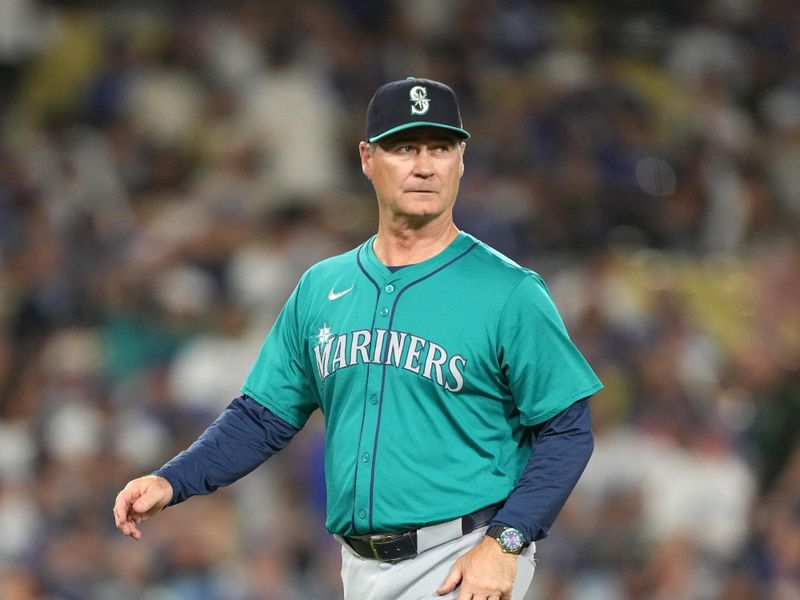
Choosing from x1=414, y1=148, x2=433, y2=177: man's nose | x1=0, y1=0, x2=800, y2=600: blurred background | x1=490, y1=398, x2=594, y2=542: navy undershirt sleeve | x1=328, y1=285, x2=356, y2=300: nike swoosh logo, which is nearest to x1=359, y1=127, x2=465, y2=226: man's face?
x1=414, y1=148, x2=433, y2=177: man's nose

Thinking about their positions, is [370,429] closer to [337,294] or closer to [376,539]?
[376,539]

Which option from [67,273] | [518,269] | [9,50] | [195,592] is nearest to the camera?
[518,269]

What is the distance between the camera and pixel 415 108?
11.1 ft

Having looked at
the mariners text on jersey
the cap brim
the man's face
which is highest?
the cap brim

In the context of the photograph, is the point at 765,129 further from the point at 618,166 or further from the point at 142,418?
the point at 142,418

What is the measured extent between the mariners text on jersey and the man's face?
1.02ft

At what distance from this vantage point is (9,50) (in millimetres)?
9406

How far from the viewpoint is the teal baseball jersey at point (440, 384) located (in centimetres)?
332

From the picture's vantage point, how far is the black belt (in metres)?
3.38

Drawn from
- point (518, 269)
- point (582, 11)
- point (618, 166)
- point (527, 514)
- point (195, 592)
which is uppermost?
point (582, 11)

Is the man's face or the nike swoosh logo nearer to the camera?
the man's face

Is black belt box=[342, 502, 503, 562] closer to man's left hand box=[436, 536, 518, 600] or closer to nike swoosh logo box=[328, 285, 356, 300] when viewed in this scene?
man's left hand box=[436, 536, 518, 600]

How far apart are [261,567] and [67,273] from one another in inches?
88.3

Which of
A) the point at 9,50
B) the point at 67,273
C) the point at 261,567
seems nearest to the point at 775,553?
the point at 261,567
